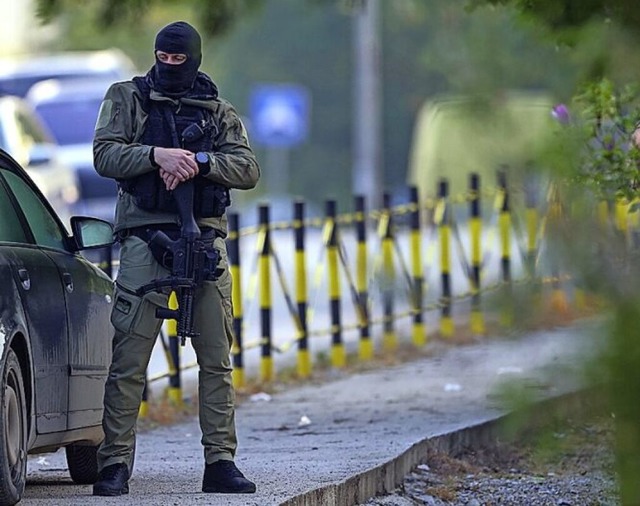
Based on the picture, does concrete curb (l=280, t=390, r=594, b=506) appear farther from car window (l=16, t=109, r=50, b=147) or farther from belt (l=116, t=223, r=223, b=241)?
car window (l=16, t=109, r=50, b=147)

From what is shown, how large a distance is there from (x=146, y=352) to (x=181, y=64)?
98 centimetres

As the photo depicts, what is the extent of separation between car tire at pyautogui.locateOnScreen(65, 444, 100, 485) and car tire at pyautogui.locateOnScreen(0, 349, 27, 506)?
116 centimetres

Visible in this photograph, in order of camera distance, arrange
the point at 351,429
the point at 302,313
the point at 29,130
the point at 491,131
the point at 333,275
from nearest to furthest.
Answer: the point at 491,131 < the point at 351,429 < the point at 302,313 < the point at 333,275 < the point at 29,130

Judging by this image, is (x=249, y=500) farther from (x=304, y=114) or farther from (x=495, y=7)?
(x=304, y=114)

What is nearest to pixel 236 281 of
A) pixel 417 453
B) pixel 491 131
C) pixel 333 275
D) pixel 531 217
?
pixel 333 275

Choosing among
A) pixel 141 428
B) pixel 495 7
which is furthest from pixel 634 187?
pixel 141 428

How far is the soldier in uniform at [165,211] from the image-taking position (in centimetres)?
534

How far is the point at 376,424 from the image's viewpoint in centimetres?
816

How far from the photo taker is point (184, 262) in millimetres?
5238

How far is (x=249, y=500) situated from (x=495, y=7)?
9.53 feet

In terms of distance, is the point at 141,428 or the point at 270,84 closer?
the point at 141,428

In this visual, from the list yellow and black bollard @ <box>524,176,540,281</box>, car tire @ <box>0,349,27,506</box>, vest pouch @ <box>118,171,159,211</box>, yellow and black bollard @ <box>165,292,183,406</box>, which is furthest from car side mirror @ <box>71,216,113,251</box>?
yellow and black bollard @ <box>524,176,540,281</box>

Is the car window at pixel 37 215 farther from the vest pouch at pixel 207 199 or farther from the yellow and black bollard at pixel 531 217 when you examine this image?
the yellow and black bollard at pixel 531 217

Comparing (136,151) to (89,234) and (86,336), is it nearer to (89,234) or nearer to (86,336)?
(89,234)
